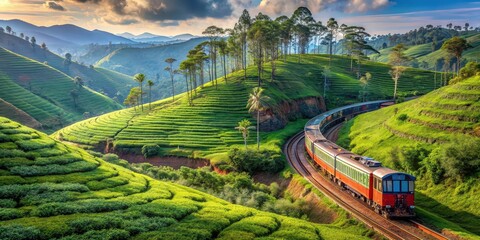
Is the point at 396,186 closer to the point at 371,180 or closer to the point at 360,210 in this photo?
the point at 371,180

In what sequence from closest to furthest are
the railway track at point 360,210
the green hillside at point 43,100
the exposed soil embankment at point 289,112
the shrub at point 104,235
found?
1. the shrub at point 104,235
2. the railway track at point 360,210
3. the exposed soil embankment at point 289,112
4. the green hillside at point 43,100

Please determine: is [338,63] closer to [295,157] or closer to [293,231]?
[295,157]

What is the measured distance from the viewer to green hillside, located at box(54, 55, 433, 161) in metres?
84.1

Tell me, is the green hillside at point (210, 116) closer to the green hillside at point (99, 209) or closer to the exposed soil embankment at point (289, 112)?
the exposed soil embankment at point (289, 112)

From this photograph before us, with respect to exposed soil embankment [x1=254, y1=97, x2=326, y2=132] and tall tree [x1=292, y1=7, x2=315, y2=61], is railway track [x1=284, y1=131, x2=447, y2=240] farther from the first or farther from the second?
tall tree [x1=292, y1=7, x2=315, y2=61]

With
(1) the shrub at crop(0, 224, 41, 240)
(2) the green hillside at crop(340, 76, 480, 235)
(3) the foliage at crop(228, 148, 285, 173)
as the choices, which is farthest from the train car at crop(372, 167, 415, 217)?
(1) the shrub at crop(0, 224, 41, 240)

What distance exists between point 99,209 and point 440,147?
4329cm

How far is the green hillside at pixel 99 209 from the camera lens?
912 inches

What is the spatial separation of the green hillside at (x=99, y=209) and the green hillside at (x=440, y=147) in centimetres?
1411

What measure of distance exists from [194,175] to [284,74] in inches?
3199

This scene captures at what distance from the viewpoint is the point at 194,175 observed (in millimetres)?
52656

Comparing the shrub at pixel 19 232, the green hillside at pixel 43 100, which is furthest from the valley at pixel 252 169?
the green hillside at pixel 43 100

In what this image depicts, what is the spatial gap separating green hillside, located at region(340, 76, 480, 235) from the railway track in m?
3.35

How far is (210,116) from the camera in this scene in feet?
318
